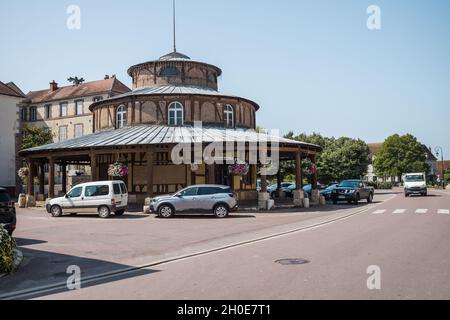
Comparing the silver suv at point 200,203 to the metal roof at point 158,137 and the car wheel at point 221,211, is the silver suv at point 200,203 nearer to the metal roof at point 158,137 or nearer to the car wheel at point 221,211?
the car wheel at point 221,211

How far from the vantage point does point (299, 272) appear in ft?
25.7

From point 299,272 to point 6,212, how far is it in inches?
341

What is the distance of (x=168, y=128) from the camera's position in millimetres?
29422

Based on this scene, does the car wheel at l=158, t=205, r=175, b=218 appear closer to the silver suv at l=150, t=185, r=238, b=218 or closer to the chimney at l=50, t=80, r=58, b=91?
the silver suv at l=150, t=185, r=238, b=218

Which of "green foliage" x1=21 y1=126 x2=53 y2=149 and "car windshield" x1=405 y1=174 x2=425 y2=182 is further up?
"green foliage" x1=21 y1=126 x2=53 y2=149

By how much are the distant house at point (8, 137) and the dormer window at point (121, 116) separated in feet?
61.2

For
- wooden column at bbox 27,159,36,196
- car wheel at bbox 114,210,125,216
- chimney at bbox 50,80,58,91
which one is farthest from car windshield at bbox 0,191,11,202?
chimney at bbox 50,80,58,91

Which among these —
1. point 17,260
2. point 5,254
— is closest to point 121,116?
point 17,260

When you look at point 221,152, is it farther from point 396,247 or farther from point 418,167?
point 418,167

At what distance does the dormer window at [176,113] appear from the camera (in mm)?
30625

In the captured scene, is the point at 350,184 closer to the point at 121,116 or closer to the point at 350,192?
the point at 350,192

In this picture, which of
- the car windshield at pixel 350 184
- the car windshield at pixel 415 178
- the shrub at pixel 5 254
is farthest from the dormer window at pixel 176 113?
the shrub at pixel 5 254

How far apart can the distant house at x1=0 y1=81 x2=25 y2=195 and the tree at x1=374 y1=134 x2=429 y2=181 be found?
70179 millimetres

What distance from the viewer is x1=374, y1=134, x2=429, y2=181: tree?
276ft
